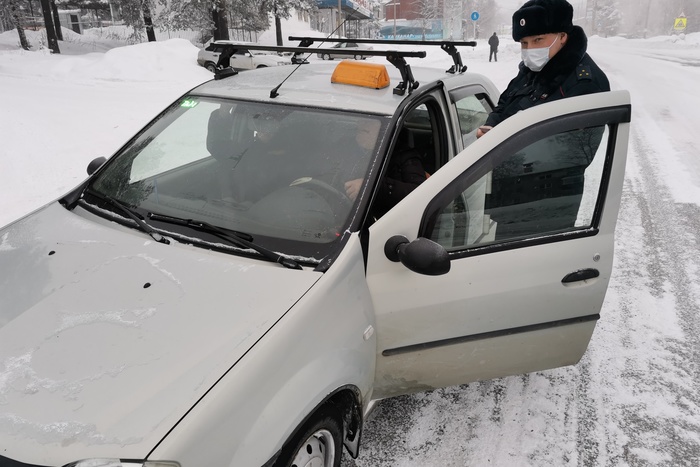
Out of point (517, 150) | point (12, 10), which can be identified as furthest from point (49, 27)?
point (517, 150)

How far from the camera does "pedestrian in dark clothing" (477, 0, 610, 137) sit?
10.00 ft

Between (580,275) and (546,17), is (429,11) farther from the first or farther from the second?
(580,275)

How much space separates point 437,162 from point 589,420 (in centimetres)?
167

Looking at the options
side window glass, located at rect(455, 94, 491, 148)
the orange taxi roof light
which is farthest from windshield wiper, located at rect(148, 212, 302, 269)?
side window glass, located at rect(455, 94, 491, 148)

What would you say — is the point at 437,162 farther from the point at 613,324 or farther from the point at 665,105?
the point at 665,105

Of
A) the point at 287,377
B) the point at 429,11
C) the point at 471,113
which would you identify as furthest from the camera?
the point at 429,11

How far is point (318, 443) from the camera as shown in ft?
6.53

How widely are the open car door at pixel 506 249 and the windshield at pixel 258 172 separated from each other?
34cm

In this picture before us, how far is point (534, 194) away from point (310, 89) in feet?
4.24

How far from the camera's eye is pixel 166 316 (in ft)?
6.14

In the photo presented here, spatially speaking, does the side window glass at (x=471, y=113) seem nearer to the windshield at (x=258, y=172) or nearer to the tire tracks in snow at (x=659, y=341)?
the windshield at (x=258, y=172)

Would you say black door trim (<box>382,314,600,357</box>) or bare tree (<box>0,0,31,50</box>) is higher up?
bare tree (<box>0,0,31,50</box>)

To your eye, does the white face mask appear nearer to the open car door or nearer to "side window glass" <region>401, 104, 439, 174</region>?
"side window glass" <region>401, 104, 439, 174</region>

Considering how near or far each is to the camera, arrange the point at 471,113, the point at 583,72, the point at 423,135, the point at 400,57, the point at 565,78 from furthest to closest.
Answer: the point at 471,113 < the point at 423,135 < the point at 565,78 < the point at 583,72 < the point at 400,57
